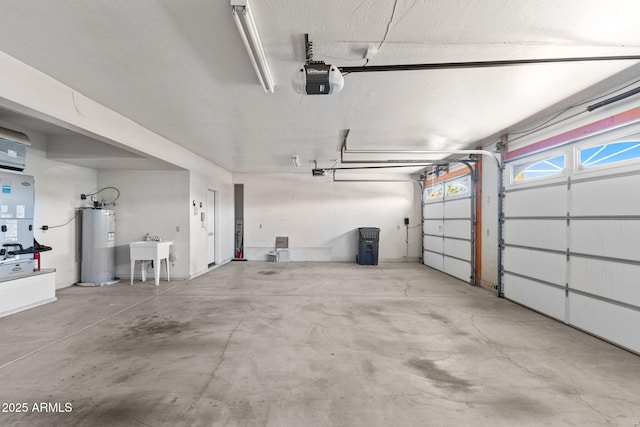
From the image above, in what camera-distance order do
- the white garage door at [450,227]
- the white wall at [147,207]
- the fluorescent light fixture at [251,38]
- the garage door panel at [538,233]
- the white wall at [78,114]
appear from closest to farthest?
the fluorescent light fixture at [251,38] < the white wall at [78,114] < the garage door panel at [538,233] < the white garage door at [450,227] < the white wall at [147,207]

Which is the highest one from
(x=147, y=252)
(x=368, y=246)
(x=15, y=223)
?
(x=15, y=223)

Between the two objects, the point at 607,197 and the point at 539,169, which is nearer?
the point at 607,197

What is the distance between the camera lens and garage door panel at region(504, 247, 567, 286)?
133 inches

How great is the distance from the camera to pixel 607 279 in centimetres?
281

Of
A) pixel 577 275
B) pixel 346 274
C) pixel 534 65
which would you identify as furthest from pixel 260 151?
pixel 577 275

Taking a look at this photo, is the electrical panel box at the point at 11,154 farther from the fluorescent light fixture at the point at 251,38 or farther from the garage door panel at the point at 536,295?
the garage door panel at the point at 536,295

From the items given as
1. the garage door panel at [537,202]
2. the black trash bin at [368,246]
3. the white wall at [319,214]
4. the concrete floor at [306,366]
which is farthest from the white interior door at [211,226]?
the garage door panel at [537,202]

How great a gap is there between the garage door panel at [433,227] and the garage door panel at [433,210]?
0.15m

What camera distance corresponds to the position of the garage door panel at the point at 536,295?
3400 mm

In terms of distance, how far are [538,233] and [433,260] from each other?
3.59 meters

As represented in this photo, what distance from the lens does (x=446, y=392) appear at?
6.63 feet

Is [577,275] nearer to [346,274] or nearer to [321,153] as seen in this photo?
[346,274]

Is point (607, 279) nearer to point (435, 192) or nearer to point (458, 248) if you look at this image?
point (458, 248)

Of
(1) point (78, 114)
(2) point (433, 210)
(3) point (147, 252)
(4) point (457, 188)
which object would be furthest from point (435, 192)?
(1) point (78, 114)
